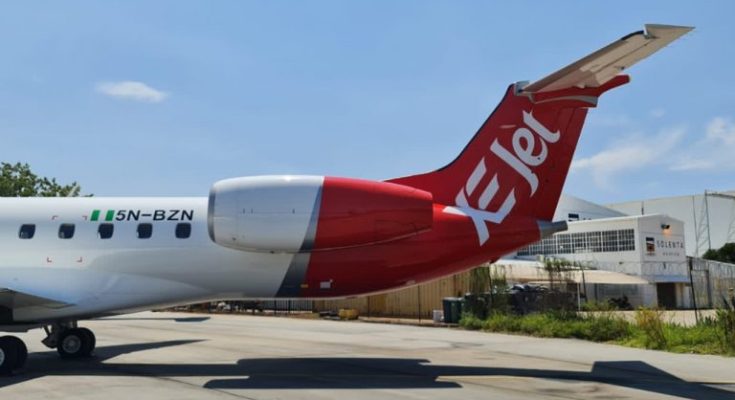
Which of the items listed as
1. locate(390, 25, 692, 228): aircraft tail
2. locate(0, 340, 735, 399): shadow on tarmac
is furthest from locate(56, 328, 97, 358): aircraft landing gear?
locate(390, 25, 692, 228): aircraft tail

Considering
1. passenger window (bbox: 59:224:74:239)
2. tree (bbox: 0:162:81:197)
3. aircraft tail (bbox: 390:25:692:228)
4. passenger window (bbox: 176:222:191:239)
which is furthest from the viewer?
tree (bbox: 0:162:81:197)

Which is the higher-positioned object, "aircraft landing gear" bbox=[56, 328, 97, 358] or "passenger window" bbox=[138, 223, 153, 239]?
"passenger window" bbox=[138, 223, 153, 239]

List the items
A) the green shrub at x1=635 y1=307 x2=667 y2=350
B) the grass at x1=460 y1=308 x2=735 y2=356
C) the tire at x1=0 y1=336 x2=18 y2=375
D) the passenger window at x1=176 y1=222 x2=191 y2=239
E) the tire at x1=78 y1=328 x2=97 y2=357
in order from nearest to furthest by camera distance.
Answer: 1. the tire at x1=0 y1=336 x2=18 y2=375
2. the passenger window at x1=176 y1=222 x2=191 y2=239
3. the tire at x1=78 y1=328 x2=97 y2=357
4. the grass at x1=460 y1=308 x2=735 y2=356
5. the green shrub at x1=635 y1=307 x2=667 y2=350

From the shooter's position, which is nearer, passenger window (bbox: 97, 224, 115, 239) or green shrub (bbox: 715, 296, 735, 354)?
passenger window (bbox: 97, 224, 115, 239)

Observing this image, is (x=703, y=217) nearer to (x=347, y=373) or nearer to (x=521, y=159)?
(x=521, y=159)

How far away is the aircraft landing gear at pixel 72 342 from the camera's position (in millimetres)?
16359

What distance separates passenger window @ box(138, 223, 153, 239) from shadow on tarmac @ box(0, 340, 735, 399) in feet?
9.62

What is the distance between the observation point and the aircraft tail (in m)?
13.9

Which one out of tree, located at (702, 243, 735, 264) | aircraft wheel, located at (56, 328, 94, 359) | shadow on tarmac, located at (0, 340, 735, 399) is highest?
tree, located at (702, 243, 735, 264)

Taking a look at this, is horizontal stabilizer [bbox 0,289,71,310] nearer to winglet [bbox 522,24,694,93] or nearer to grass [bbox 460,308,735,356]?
winglet [bbox 522,24,694,93]

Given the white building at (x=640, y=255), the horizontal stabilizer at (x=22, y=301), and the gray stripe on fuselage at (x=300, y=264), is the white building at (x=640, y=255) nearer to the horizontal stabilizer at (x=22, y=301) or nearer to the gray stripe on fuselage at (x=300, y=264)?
the gray stripe on fuselage at (x=300, y=264)

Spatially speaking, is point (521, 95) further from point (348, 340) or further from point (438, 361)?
point (348, 340)

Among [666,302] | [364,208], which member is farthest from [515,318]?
[666,302]

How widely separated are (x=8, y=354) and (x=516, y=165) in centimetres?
1146
